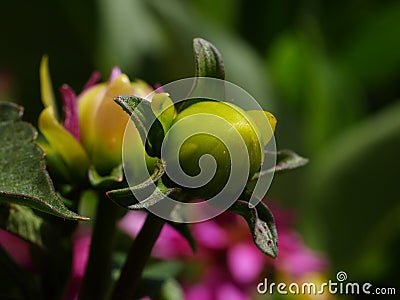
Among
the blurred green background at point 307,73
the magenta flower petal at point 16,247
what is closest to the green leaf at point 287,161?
the magenta flower petal at point 16,247

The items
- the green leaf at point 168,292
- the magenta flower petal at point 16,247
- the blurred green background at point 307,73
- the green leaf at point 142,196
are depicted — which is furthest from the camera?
the blurred green background at point 307,73

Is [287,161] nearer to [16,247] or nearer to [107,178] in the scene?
[107,178]

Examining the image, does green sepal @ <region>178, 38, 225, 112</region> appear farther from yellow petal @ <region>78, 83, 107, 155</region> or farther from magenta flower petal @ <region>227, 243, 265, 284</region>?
magenta flower petal @ <region>227, 243, 265, 284</region>

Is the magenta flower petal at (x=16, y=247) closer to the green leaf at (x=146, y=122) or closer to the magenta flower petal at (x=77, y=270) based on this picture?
the magenta flower petal at (x=77, y=270)

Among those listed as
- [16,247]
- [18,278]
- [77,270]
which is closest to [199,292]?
[16,247]

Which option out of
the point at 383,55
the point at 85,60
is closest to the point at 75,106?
the point at 383,55

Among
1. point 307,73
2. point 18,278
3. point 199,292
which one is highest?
point 307,73
